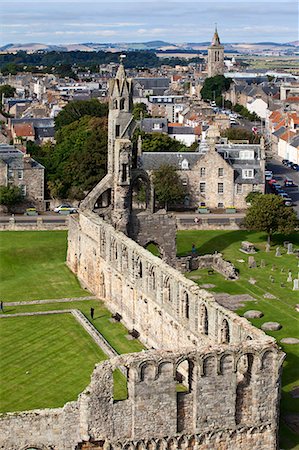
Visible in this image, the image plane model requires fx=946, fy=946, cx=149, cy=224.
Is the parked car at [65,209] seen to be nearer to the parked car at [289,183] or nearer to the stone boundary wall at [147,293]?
the stone boundary wall at [147,293]

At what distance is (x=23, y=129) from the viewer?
128 metres

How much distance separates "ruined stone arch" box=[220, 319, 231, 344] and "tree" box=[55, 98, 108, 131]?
3466 inches

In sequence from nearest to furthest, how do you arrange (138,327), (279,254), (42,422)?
1. (42,422)
2. (138,327)
3. (279,254)

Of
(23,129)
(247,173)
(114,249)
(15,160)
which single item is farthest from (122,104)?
(23,129)

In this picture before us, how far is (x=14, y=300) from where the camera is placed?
189ft

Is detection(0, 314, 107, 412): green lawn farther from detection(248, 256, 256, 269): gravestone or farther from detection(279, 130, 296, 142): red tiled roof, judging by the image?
detection(279, 130, 296, 142): red tiled roof

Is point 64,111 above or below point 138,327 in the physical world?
above

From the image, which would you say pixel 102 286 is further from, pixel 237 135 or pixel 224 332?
pixel 237 135

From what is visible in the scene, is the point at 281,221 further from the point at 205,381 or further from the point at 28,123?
the point at 28,123

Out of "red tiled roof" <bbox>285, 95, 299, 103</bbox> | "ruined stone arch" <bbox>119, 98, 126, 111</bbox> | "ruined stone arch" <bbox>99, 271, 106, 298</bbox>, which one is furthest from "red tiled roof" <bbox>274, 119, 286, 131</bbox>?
"ruined stone arch" <bbox>99, 271, 106, 298</bbox>

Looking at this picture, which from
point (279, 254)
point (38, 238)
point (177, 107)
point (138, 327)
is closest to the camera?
point (138, 327)

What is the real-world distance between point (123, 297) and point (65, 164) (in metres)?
40.1

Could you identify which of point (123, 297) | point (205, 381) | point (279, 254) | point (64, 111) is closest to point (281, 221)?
point (279, 254)

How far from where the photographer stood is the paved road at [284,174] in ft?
322
